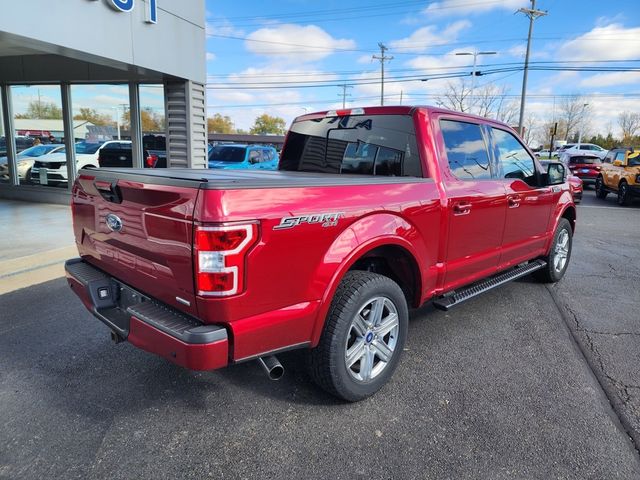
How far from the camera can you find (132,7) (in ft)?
25.7

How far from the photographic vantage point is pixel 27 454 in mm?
2488

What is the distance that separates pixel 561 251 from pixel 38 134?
1281 cm

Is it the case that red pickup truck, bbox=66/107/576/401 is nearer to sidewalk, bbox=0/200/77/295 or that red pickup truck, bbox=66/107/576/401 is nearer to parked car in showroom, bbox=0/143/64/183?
sidewalk, bbox=0/200/77/295

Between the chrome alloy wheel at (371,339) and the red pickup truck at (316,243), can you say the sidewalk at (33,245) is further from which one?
the chrome alloy wheel at (371,339)

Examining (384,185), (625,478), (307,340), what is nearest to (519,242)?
(384,185)

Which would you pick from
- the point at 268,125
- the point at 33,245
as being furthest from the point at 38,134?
the point at 268,125

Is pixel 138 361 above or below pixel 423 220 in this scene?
below

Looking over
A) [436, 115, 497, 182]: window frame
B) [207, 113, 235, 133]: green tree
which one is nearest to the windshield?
[436, 115, 497, 182]: window frame

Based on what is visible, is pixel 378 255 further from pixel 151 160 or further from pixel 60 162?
pixel 60 162

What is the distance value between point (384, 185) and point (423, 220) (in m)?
0.47

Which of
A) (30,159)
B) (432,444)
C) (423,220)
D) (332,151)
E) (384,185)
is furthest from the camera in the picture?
(30,159)

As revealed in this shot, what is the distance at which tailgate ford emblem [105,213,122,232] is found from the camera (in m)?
2.79

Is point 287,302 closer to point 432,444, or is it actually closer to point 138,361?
point 432,444

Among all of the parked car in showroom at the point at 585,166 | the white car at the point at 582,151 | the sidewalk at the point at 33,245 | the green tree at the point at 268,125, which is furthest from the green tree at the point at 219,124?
the sidewalk at the point at 33,245
